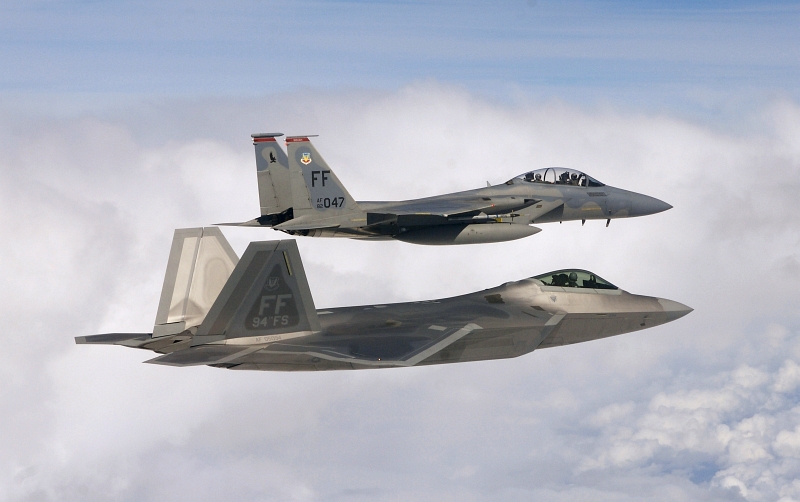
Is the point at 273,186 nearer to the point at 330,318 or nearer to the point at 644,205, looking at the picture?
the point at 330,318

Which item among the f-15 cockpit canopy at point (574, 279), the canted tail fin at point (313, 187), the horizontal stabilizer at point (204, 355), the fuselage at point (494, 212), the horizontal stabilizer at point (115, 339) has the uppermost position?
the canted tail fin at point (313, 187)

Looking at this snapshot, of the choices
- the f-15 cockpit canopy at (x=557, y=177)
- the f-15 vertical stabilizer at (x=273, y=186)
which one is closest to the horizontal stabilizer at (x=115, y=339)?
the f-15 vertical stabilizer at (x=273, y=186)

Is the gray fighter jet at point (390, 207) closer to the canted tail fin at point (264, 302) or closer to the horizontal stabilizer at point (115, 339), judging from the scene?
the horizontal stabilizer at point (115, 339)

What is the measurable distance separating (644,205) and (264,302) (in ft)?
72.5

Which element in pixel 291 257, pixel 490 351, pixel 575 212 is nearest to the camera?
pixel 291 257

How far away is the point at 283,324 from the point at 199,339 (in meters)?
2.28

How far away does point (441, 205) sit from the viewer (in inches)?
1569

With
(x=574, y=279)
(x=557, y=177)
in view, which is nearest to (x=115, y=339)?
(x=574, y=279)

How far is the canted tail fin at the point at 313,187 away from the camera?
39.1 m

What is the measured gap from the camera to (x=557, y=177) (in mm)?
41500

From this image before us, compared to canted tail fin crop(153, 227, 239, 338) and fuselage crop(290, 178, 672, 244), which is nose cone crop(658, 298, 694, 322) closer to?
fuselage crop(290, 178, 672, 244)

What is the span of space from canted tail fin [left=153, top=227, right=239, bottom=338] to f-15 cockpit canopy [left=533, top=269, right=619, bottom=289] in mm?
10178

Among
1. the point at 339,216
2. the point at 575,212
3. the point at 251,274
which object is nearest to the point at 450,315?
the point at 251,274

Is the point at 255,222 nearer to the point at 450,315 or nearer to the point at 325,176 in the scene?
the point at 325,176
